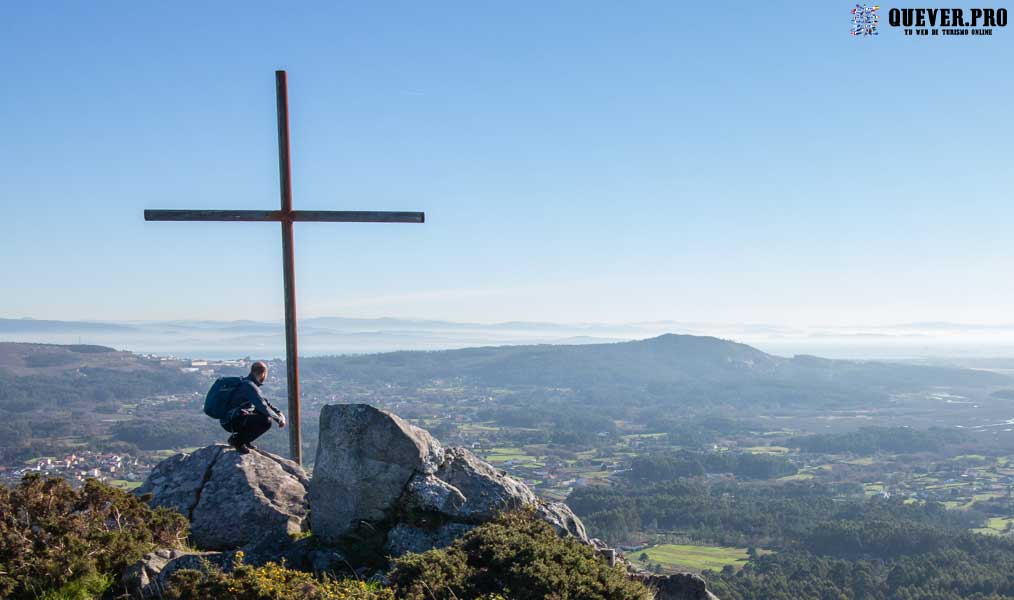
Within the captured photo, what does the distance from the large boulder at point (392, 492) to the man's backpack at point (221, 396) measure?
2.31 metres

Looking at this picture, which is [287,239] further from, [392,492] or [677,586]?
[677,586]

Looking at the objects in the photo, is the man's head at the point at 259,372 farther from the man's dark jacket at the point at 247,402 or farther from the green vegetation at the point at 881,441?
the green vegetation at the point at 881,441

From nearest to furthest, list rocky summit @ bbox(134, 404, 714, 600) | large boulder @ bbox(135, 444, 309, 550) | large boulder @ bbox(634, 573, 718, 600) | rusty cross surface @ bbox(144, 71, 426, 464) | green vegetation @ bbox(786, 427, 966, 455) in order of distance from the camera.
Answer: large boulder @ bbox(634, 573, 718, 600), rocky summit @ bbox(134, 404, 714, 600), large boulder @ bbox(135, 444, 309, 550), rusty cross surface @ bbox(144, 71, 426, 464), green vegetation @ bbox(786, 427, 966, 455)

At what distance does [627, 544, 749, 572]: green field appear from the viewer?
191ft

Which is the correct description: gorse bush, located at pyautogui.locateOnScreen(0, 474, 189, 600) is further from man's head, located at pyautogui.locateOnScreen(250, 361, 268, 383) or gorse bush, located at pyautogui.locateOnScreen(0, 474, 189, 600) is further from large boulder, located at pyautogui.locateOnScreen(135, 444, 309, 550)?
man's head, located at pyautogui.locateOnScreen(250, 361, 268, 383)

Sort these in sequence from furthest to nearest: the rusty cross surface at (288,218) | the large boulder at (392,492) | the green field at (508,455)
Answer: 1. the green field at (508,455)
2. the rusty cross surface at (288,218)
3. the large boulder at (392,492)

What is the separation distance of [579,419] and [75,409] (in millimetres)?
95436

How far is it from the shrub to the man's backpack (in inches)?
186

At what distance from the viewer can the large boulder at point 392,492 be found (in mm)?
8938

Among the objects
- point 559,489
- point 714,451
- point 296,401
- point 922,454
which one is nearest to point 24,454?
point 559,489

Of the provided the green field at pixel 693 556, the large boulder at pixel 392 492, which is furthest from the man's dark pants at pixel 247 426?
the green field at pixel 693 556

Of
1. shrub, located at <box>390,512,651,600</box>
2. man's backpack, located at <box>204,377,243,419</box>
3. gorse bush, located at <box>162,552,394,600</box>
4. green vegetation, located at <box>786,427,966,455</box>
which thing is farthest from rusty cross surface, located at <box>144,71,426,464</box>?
green vegetation, located at <box>786,427,966,455</box>

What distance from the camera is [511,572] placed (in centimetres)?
696

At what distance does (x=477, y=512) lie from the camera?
29.5 feet
